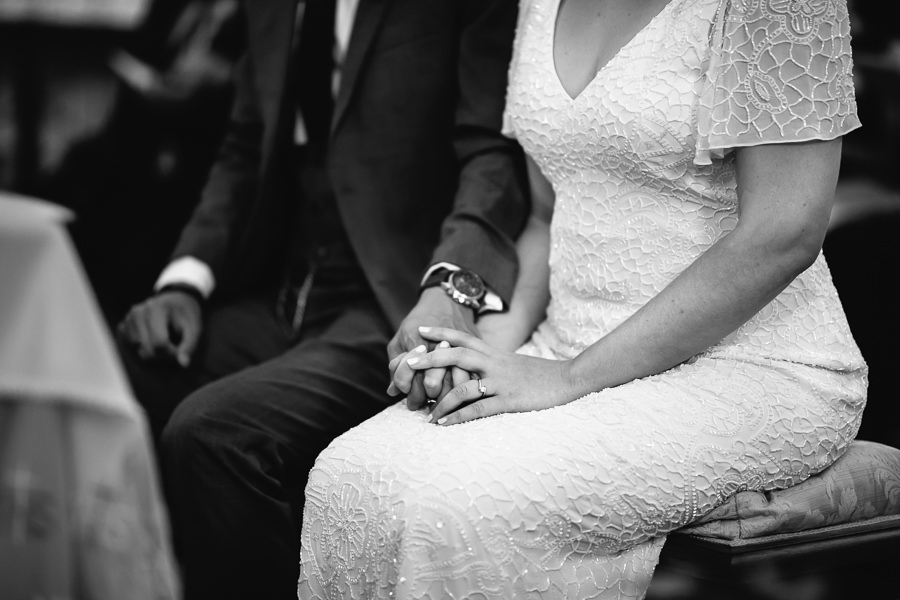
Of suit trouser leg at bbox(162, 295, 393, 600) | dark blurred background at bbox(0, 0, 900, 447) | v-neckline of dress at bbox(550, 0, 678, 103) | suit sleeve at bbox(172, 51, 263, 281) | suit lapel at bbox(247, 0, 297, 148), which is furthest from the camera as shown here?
dark blurred background at bbox(0, 0, 900, 447)

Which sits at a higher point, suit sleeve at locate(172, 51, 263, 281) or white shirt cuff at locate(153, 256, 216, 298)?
suit sleeve at locate(172, 51, 263, 281)

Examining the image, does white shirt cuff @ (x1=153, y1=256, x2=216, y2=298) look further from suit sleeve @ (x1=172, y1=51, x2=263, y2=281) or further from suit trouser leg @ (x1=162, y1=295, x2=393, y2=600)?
suit trouser leg @ (x1=162, y1=295, x2=393, y2=600)

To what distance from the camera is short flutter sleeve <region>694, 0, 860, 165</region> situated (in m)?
1.31

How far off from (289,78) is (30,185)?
1848 mm

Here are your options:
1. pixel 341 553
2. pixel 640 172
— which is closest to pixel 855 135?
pixel 640 172

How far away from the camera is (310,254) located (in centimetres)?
211

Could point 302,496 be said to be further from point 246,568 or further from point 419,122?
point 419,122

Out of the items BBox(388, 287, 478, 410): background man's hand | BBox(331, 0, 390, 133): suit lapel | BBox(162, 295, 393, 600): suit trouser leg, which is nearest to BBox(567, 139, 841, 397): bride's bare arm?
BBox(388, 287, 478, 410): background man's hand

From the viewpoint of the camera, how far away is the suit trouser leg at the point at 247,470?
1.70m

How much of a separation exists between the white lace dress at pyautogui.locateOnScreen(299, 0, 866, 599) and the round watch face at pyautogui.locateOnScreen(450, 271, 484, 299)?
0.67 ft

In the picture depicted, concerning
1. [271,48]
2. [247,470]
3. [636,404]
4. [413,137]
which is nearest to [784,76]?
[636,404]

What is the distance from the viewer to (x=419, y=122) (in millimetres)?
2002

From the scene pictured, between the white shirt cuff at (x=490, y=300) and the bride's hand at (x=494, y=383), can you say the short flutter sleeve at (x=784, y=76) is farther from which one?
the white shirt cuff at (x=490, y=300)

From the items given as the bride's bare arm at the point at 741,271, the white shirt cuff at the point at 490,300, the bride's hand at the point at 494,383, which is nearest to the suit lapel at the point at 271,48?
the white shirt cuff at the point at 490,300
